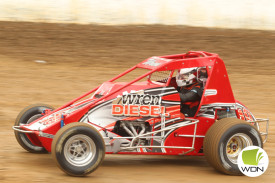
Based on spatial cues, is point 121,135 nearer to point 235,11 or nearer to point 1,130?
point 1,130

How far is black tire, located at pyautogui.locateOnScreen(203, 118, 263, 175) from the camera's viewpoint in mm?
8797

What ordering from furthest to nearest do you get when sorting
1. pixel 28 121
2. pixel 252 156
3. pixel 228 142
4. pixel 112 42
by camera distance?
pixel 112 42, pixel 28 121, pixel 252 156, pixel 228 142

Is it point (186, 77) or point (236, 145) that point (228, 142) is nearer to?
point (236, 145)

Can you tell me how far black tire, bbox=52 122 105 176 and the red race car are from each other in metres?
0.01

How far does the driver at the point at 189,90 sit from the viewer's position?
9.41 metres

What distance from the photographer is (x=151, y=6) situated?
24.7 meters

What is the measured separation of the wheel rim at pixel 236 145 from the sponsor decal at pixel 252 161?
0.09 metres

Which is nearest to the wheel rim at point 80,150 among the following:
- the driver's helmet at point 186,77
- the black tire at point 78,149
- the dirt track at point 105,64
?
the black tire at point 78,149

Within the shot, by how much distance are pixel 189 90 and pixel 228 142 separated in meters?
1.11

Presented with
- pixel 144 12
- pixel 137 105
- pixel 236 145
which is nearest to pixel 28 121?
pixel 137 105

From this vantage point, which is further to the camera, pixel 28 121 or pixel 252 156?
pixel 28 121

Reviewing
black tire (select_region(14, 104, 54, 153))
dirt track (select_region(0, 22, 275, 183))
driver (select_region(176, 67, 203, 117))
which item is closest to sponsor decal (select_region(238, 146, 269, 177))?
dirt track (select_region(0, 22, 275, 183))

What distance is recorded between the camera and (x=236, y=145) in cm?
912

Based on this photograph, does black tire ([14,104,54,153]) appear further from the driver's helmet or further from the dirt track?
the driver's helmet
